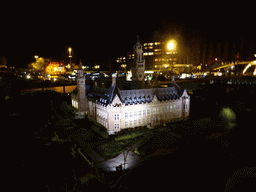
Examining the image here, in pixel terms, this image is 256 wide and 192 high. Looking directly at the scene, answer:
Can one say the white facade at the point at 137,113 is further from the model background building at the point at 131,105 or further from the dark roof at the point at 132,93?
the dark roof at the point at 132,93

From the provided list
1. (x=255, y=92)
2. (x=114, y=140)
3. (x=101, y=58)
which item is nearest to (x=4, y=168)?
(x=114, y=140)

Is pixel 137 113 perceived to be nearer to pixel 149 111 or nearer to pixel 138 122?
pixel 138 122

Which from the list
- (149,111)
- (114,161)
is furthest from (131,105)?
(114,161)

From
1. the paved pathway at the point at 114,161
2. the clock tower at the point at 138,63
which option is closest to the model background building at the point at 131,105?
the clock tower at the point at 138,63

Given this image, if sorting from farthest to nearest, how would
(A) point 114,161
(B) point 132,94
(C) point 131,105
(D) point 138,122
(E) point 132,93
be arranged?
(E) point 132,93
(B) point 132,94
(D) point 138,122
(C) point 131,105
(A) point 114,161

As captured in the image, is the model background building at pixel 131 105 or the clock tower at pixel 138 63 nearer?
the model background building at pixel 131 105

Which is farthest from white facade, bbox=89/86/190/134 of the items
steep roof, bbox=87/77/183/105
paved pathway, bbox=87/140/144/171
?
paved pathway, bbox=87/140/144/171

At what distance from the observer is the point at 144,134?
148 feet

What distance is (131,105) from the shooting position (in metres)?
46.6

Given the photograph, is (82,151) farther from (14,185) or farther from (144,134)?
(144,134)

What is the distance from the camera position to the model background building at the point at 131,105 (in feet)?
148

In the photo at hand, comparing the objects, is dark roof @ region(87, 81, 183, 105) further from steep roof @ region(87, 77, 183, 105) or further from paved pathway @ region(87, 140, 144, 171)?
paved pathway @ region(87, 140, 144, 171)

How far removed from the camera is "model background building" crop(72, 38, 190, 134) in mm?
45188

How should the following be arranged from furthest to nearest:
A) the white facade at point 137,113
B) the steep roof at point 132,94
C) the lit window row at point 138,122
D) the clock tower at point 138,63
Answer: the clock tower at point 138,63
the lit window row at point 138,122
the steep roof at point 132,94
the white facade at point 137,113
